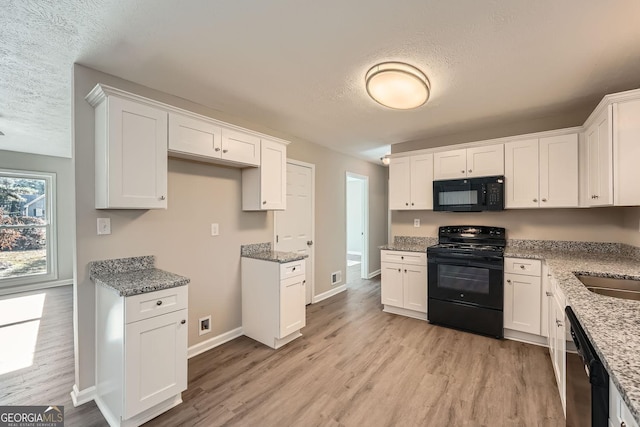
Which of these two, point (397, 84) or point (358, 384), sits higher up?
point (397, 84)

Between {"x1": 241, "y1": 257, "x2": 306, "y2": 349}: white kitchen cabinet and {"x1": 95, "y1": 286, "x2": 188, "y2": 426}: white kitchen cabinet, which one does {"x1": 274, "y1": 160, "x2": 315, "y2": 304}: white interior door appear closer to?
{"x1": 241, "y1": 257, "x2": 306, "y2": 349}: white kitchen cabinet

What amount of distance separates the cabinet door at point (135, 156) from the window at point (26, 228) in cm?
443

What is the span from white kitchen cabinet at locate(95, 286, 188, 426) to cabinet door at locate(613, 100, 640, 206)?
3236 mm

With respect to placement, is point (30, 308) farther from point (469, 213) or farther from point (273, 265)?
point (469, 213)

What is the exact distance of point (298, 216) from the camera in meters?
4.02

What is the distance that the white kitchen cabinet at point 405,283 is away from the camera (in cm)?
349

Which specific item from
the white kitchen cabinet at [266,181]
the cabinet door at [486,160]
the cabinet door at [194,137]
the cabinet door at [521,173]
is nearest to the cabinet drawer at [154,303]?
the cabinet door at [194,137]

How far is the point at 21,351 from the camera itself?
2717 mm

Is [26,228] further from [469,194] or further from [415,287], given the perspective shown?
[469,194]

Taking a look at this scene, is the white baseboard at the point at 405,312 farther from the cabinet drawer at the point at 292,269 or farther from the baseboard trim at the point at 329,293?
the cabinet drawer at the point at 292,269

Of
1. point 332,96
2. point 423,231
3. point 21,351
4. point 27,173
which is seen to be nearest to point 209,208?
point 332,96

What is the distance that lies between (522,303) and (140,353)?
343cm

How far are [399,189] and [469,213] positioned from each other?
965 mm

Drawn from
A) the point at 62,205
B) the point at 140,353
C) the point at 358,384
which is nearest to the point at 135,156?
the point at 140,353
